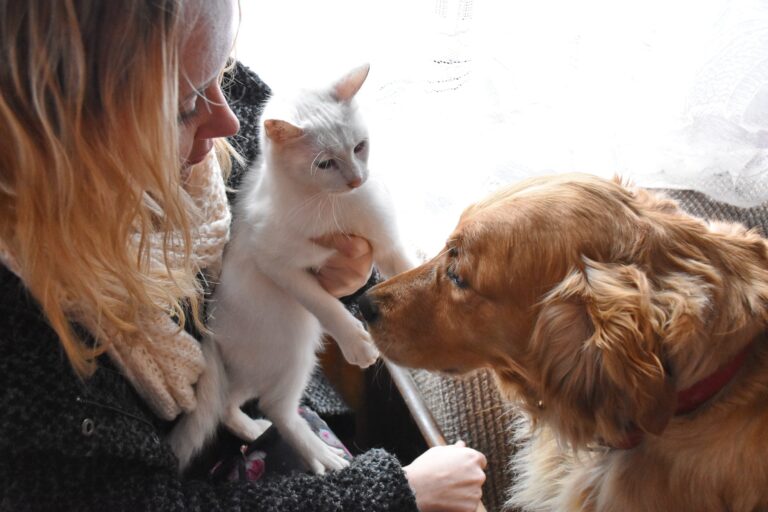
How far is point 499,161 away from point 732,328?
714 mm

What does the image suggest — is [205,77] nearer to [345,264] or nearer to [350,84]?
[350,84]

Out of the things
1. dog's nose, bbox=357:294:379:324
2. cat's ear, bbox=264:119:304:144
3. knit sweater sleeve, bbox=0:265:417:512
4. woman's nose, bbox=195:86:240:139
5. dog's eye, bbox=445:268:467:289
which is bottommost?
knit sweater sleeve, bbox=0:265:417:512

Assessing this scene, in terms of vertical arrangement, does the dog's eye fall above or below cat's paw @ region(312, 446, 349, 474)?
above

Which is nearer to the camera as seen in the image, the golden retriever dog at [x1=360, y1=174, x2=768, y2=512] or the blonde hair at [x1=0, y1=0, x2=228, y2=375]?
the blonde hair at [x1=0, y1=0, x2=228, y2=375]

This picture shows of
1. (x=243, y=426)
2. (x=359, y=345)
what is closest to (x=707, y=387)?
(x=359, y=345)

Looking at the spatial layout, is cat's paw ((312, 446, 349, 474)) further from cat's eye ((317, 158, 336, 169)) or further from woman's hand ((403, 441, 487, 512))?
cat's eye ((317, 158, 336, 169))

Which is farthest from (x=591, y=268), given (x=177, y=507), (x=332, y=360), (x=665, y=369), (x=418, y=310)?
(x=332, y=360)

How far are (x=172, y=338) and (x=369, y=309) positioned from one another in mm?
285

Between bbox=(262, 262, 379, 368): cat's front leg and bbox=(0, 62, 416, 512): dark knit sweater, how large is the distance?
0.79 ft

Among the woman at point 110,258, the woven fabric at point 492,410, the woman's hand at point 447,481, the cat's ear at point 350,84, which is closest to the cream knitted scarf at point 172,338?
the woman at point 110,258

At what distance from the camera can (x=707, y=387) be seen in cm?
83

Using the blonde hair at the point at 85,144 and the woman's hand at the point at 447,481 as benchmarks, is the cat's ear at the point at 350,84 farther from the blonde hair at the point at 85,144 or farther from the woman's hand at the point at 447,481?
the woman's hand at the point at 447,481

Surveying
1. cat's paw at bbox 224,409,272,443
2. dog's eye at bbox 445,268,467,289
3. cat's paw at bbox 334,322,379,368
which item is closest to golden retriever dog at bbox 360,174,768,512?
dog's eye at bbox 445,268,467,289

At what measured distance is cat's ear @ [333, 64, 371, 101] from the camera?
Answer: 46.2 inches
